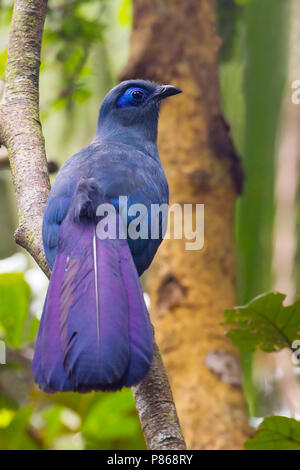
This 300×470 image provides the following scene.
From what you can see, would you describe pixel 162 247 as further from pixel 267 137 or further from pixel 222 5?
pixel 222 5

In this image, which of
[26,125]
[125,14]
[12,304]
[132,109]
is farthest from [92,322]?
[125,14]

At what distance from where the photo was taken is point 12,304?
351 centimetres

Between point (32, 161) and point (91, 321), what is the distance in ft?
3.08

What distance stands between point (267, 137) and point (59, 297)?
2620mm

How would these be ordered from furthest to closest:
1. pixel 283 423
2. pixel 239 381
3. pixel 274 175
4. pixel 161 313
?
pixel 274 175 → pixel 161 313 → pixel 239 381 → pixel 283 423

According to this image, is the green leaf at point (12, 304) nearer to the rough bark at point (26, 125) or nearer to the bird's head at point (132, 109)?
the bird's head at point (132, 109)

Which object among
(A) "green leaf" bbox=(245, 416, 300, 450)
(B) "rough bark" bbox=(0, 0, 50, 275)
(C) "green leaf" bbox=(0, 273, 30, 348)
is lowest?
(A) "green leaf" bbox=(245, 416, 300, 450)

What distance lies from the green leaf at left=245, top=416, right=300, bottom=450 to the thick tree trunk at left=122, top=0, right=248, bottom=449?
2.36 feet

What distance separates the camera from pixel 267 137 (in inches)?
165

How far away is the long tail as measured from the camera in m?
1.66

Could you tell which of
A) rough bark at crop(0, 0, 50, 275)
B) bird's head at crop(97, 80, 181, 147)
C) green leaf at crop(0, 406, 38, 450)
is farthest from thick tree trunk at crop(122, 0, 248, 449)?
rough bark at crop(0, 0, 50, 275)

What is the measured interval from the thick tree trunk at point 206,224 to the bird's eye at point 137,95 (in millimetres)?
688

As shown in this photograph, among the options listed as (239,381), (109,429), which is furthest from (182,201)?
(109,429)

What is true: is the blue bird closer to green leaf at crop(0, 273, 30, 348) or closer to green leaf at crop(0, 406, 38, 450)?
green leaf at crop(0, 273, 30, 348)
